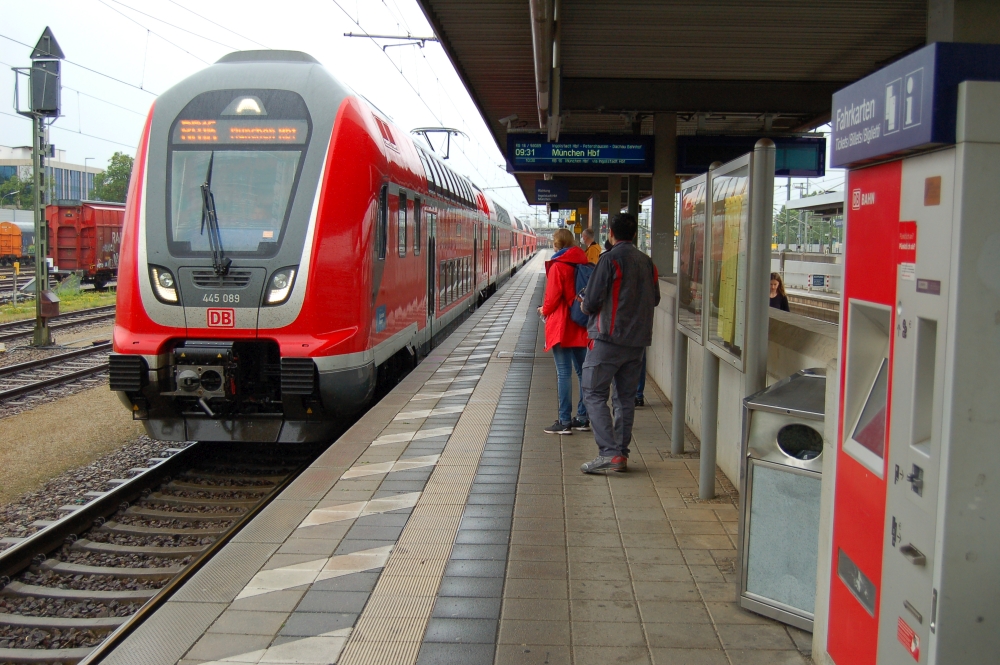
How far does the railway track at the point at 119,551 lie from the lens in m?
4.48

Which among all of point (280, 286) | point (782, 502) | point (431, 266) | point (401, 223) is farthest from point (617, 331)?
point (431, 266)

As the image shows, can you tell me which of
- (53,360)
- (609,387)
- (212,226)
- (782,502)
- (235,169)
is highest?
(235,169)

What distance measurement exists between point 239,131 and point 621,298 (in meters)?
3.73

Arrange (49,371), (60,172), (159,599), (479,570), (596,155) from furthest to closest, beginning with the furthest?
(60,172) → (49,371) → (596,155) → (159,599) → (479,570)

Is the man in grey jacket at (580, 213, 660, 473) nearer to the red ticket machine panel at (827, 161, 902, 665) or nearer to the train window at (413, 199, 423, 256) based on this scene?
the red ticket machine panel at (827, 161, 902, 665)

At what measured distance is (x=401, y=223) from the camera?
375 inches

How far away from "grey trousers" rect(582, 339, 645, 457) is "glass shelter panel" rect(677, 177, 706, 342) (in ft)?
1.38

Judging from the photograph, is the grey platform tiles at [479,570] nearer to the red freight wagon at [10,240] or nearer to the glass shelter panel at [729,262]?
the glass shelter panel at [729,262]

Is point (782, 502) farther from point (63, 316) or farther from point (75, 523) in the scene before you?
point (63, 316)

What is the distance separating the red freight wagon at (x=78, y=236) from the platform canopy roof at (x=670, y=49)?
20.7 metres

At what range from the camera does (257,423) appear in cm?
726

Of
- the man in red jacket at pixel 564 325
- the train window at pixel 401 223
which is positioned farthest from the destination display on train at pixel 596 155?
the man in red jacket at pixel 564 325

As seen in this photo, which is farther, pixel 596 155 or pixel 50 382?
pixel 596 155

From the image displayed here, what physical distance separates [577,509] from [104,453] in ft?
17.2
